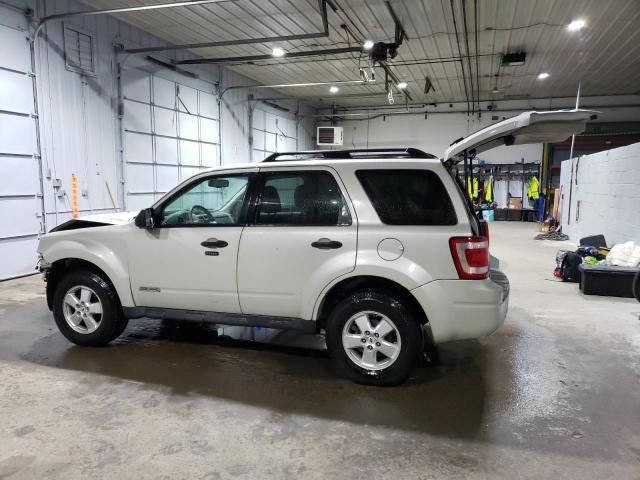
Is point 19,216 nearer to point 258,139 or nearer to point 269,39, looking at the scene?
point 269,39

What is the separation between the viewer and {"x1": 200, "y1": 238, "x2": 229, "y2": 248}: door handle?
366cm

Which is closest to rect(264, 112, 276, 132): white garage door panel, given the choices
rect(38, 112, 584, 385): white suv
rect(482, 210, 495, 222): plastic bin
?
rect(482, 210, 495, 222): plastic bin

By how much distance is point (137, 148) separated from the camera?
9992 mm

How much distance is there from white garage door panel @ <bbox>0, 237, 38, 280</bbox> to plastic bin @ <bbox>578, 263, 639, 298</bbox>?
28.4 feet

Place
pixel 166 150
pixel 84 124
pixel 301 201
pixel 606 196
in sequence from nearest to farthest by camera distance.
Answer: pixel 301 201 < pixel 84 124 < pixel 606 196 < pixel 166 150

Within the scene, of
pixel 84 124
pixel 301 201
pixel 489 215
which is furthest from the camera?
pixel 489 215

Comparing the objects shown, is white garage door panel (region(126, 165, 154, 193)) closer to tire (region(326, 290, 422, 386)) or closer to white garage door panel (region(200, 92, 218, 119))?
white garage door panel (region(200, 92, 218, 119))

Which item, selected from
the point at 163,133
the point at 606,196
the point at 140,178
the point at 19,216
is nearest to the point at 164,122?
the point at 163,133

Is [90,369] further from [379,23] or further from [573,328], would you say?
[379,23]

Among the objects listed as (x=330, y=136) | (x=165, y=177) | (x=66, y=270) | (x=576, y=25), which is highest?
(x=576, y=25)

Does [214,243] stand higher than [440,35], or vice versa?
[440,35]

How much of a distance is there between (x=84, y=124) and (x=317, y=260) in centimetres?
720

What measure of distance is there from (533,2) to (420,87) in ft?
25.6

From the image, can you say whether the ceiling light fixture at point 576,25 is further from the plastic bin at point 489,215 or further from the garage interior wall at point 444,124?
the plastic bin at point 489,215
